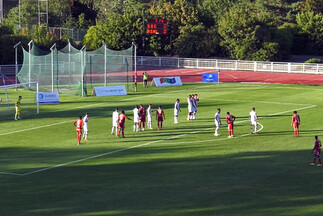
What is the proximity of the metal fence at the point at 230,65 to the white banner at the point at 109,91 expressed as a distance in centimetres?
2934

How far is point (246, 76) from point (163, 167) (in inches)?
1999

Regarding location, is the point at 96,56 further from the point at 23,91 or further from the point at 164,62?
the point at 164,62

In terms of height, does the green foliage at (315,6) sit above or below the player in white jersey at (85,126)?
above

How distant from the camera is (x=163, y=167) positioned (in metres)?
29.8

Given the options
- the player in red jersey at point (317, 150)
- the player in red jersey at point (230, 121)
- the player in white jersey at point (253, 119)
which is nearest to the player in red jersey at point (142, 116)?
the player in red jersey at point (230, 121)

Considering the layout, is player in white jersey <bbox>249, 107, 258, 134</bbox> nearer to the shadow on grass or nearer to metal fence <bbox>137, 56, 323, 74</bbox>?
the shadow on grass

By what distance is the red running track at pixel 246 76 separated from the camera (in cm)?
7375

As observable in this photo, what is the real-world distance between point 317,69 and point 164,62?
904 inches

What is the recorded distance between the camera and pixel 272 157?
105ft

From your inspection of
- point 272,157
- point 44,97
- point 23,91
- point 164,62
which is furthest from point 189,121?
point 164,62

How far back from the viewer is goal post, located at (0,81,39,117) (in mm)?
49447

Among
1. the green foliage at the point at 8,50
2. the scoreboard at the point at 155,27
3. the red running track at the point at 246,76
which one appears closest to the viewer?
the red running track at the point at 246,76

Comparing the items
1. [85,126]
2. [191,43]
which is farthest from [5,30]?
[85,126]

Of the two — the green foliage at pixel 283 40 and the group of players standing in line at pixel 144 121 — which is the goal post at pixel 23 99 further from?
the green foliage at pixel 283 40
